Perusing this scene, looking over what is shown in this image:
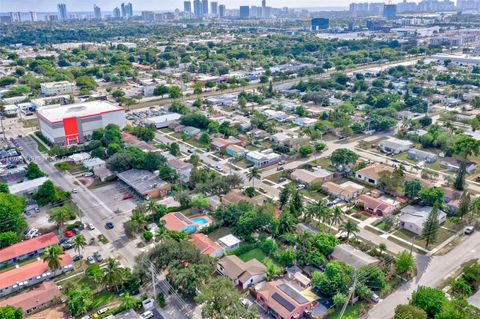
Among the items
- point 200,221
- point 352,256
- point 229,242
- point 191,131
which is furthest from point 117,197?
point 352,256

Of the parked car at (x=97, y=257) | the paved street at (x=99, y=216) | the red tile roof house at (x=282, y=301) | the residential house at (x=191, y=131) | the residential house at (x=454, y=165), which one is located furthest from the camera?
the residential house at (x=191, y=131)

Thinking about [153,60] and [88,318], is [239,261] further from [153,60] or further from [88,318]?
[153,60]

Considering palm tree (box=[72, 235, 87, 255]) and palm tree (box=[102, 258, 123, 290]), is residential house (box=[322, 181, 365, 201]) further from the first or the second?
palm tree (box=[72, 235, 87, 255])

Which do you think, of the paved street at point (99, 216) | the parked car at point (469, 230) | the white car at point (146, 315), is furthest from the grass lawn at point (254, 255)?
the parked car at point (469, 230)

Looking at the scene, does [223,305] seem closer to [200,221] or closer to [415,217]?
[200,221]

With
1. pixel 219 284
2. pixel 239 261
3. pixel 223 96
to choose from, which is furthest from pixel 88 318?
pixel 223 96

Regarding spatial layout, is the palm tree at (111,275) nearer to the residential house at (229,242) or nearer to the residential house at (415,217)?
the residential house at (229,242)
